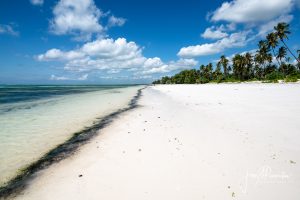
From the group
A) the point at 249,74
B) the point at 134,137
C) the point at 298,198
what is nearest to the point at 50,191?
the point at 134,137

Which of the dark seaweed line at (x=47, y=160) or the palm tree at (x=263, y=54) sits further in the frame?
the palm tree at (x=263, y=54)

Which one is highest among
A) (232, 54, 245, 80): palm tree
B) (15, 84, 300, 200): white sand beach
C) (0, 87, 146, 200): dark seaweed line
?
(232, 54, 245, 80): palm tree

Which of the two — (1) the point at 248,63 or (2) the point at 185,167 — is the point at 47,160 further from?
(1) the point at 248,63

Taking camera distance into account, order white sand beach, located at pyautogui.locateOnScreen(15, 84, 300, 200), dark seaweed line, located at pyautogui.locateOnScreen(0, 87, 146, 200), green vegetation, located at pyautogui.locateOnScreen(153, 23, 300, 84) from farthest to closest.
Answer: green vegetation, located at pyautogui.locateOnScreen(153, 23, 300, 84)
dark seaweed line, located at pyautogui.locateOnScreen(0, 87, 146, 200)
white sand beach, located at pyautogui.locateOnScreen(15, 84, 300, 200)

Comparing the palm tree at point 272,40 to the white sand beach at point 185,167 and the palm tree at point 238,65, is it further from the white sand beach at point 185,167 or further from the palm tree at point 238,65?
the white sand beach at point 185,167

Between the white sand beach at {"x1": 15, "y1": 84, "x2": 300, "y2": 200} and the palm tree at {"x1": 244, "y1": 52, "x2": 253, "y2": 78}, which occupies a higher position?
the palm tree at {"x1": 244, "y1": 52, "x2": 253, "y2": 78}

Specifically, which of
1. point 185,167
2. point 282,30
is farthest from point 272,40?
point 185,167

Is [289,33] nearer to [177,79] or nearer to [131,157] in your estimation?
[131,157]

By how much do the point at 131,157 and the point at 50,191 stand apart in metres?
2.41

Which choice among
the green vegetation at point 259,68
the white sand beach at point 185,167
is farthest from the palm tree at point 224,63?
the white sand beach at point 185,167

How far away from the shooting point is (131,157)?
20.9 ft

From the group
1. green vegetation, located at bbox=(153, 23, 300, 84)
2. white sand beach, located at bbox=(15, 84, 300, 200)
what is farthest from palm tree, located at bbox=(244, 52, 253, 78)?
white sand beach, located at bbox=(15, 84, 300, 200)

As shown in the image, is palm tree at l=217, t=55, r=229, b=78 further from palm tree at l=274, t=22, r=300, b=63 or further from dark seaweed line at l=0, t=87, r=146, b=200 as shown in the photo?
dark seaweed line at l=0, t=87, r=146, b=200

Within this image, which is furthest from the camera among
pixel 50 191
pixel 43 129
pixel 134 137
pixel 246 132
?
pixel 43 129
